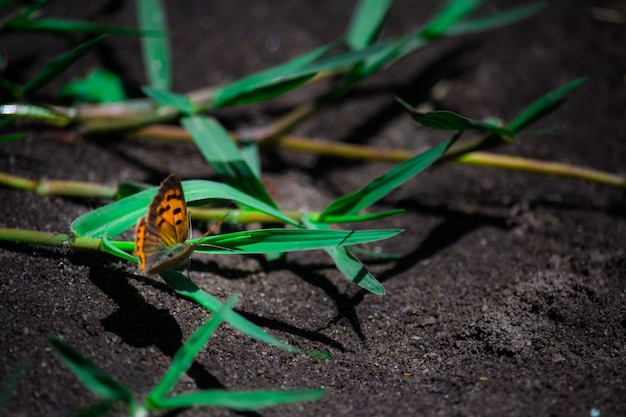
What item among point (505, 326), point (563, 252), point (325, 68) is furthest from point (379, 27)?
point (505, 326)

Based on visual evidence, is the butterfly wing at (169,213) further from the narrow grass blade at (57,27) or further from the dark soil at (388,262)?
the narrow grass blade at (57,27)

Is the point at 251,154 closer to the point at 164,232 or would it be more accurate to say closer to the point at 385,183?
the point at 385,183

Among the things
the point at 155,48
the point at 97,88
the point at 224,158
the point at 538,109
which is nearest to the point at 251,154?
the point at 224,158

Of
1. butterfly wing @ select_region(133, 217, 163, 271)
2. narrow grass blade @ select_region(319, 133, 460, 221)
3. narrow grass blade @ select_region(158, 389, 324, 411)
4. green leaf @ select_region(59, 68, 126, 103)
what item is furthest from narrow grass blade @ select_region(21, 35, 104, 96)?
narrow grass blade @ select_region(158, 389, 324, 411)

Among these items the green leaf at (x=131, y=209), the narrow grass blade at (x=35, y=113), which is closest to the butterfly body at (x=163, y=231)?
the green leaf at (x=131, y=209)

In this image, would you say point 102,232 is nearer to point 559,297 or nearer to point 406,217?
point 406,217
